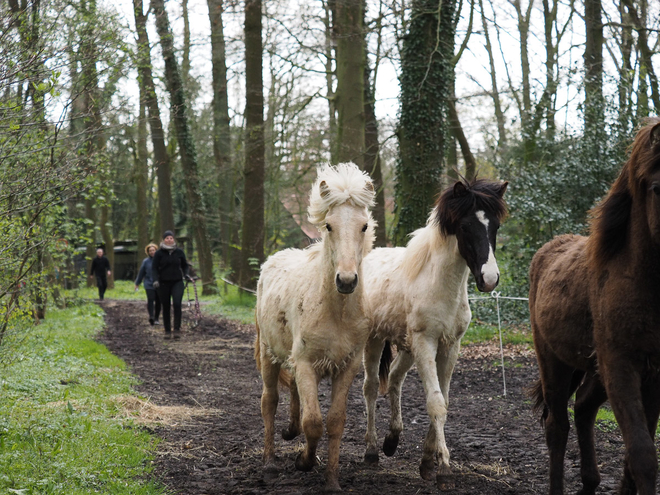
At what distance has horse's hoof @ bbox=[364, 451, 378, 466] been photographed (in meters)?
5.79

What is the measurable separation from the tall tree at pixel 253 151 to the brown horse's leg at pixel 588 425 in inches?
588

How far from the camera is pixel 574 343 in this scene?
4.60 metres

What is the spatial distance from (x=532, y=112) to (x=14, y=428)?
13.1m

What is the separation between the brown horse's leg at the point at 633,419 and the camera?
3594 mm

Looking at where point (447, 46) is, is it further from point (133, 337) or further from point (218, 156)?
point (218, 156)

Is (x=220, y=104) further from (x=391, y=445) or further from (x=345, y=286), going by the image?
(x=345, y=286)

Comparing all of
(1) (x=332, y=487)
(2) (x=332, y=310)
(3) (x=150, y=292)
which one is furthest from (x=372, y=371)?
(3) (x=150, y=292)

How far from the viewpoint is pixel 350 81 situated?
15.3 meters

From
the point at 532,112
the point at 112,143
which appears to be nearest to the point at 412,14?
the point at 532,112

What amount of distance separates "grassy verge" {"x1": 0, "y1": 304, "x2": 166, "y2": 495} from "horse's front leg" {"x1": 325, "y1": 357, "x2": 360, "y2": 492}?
1.22m

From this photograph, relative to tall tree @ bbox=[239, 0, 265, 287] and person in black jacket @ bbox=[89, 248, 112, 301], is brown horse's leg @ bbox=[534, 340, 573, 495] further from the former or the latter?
person in black jacket @ bbox=[89, 248, 112, 301]

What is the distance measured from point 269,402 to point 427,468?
1454 mm

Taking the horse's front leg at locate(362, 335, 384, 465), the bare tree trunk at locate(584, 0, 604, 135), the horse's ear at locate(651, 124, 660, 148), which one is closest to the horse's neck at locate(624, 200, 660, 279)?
the horse's ear at locate(651, 124, 660, 148)

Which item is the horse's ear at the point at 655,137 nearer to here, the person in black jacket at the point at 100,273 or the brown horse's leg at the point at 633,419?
the brown horse's leg at the point at 633,419
